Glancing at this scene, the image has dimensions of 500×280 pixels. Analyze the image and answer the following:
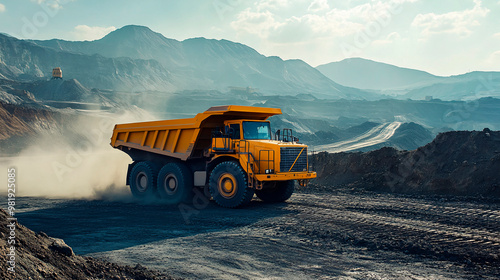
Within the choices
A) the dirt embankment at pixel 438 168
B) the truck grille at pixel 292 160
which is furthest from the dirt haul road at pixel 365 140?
the truck grille at pixel 292 160

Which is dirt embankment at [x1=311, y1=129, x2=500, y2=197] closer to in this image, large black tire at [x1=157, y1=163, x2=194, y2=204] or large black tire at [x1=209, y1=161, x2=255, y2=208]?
large black tire at [x1=209, y1=161, x2=255, y2=208]

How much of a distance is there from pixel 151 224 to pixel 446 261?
6996 mm

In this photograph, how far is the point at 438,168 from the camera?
17859 millimetres

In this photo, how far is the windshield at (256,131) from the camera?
44.0ft

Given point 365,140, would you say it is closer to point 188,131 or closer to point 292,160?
point 188,131

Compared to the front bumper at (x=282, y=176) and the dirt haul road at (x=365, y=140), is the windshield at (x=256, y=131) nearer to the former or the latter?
the front bumper at (x=282, y=176)

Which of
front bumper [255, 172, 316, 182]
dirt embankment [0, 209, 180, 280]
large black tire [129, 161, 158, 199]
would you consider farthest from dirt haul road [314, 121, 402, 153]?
dirt embankment [0, 209, 180, 280]

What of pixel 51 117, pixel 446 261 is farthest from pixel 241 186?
pixel 51 117

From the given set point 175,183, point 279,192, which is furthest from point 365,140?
point 175,183

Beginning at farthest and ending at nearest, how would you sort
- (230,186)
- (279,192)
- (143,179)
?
1. (143,179)
2. (279,192)
3. (230,186)

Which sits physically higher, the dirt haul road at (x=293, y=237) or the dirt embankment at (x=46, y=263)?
the dirt embankment at (x=46, y=263)

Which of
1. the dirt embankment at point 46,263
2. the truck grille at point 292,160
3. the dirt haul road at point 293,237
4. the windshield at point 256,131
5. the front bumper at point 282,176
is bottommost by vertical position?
the dirt haul road at point 293,237

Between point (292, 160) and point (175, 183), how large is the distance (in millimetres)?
4325

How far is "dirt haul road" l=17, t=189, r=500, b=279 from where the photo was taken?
7383mm
